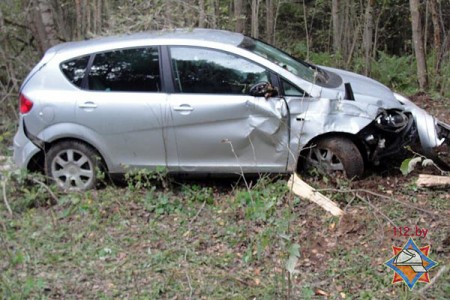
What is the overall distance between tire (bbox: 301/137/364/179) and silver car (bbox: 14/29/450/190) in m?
0.01

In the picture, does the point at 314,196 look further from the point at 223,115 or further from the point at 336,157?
the point at 223,115

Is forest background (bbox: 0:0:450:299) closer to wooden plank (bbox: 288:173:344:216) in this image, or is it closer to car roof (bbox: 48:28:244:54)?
wooden plank (bbox: 288:173:344:216)

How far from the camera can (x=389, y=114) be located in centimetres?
593

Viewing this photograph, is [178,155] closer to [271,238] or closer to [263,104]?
[263,104]

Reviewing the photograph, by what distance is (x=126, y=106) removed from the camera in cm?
607

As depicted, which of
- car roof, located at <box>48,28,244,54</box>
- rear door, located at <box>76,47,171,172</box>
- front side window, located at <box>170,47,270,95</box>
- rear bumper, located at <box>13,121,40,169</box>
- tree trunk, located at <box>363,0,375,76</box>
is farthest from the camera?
tree trunk, located at <box>363,0,375,76</box>

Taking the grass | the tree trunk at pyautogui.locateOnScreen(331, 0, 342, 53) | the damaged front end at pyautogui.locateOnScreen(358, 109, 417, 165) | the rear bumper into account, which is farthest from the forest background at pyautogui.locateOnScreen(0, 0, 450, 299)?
the tree trunk at pyautogui.locateOnScreen(331, 0, 342, 53)

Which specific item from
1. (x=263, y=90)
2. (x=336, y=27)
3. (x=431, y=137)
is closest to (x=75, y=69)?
(x=263, y=90)

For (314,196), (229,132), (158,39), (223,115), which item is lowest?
(314,196)

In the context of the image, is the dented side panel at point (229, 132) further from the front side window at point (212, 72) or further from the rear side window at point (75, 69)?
the rear side window at point (75, 69)

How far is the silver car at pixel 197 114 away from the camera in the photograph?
231 inches

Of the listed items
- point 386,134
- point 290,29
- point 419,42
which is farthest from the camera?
point 290,29

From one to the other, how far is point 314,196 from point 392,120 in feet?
4.01

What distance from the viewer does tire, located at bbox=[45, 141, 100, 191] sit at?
20.6 feet
